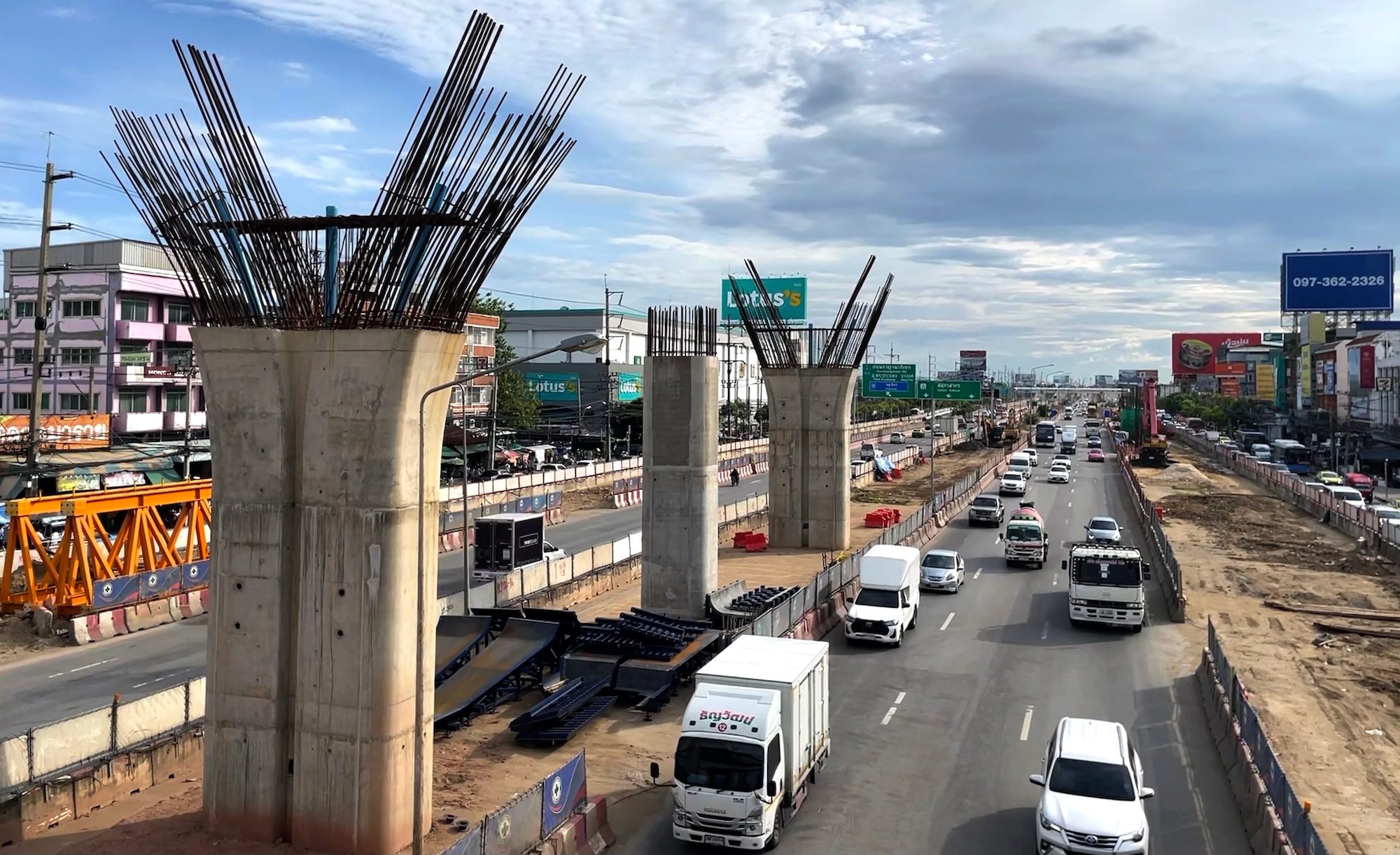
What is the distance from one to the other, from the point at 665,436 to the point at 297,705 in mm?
18258

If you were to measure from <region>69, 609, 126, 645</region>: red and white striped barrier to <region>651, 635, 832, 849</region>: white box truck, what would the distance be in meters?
20.5

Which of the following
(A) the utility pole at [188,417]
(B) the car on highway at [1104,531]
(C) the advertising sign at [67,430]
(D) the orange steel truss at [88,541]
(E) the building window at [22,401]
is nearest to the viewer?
(D) the orange steel truss at [88,541]

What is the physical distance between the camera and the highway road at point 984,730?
16.3 m

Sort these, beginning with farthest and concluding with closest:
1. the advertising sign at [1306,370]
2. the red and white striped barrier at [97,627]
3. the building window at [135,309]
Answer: the advertising sign at [1306,370]
the building window at [135,309]
the red and white striped barrier at [97,627]

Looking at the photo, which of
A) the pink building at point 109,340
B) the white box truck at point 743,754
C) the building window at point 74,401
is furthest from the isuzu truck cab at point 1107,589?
the building window at point 74,401

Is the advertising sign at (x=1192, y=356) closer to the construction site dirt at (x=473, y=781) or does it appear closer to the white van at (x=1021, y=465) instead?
the white van at (x=1021, y=465)

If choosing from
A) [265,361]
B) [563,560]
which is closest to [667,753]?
[265,361]

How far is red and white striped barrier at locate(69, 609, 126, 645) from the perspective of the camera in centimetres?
2880

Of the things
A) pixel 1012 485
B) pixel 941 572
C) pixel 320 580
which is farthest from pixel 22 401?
pixel 1012 485

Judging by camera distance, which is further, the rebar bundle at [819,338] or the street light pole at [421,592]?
the rebar bundle at [819,338]

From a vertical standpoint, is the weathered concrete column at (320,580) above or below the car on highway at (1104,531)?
above

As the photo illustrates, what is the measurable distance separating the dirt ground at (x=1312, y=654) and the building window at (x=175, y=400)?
2298 inches

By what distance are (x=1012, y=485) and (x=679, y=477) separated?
44.2m

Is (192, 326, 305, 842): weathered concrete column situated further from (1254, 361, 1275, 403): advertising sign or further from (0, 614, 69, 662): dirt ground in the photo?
(1254, 361, 1275, 403): advertising sign
